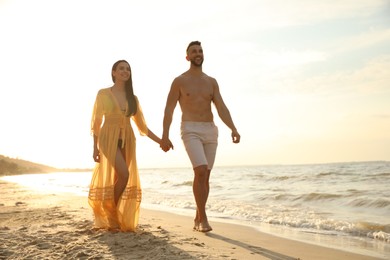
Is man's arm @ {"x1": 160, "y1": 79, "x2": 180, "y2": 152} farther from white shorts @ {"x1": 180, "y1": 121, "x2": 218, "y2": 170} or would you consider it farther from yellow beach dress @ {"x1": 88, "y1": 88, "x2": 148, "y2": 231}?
yellow beach dress @ {"x1": 88, "y1": 88, "x2": 148, "y2": 231}

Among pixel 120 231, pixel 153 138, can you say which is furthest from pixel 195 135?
pixel 120 231

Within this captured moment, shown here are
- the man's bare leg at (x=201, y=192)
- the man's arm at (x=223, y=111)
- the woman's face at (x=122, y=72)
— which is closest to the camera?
the man's bare leg at (x=201, y=192)

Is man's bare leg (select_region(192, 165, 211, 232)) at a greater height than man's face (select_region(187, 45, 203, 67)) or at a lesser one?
lesser

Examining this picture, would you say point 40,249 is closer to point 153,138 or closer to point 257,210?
point 153,138

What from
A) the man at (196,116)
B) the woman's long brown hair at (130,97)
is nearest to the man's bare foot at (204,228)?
the man at (196,116)

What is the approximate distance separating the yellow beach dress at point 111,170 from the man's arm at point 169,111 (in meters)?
0.39

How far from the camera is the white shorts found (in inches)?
190

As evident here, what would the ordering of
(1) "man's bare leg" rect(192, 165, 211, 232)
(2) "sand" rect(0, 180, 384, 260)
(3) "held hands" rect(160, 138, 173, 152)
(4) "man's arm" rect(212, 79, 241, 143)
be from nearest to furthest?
(2) "sand" rect(0, 180, 384, 260)
(1) "man's bare leg" rect(192, 165, 211, 232)
(3) "held hands" rect(160, 138, 173, 152)
(4) "man's arm" rect(212, 79, 241, 143)

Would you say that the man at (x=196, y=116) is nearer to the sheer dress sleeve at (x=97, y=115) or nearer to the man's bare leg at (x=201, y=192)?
the man's bare leg at (x=201, y=192)

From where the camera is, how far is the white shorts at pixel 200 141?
15.9 ft

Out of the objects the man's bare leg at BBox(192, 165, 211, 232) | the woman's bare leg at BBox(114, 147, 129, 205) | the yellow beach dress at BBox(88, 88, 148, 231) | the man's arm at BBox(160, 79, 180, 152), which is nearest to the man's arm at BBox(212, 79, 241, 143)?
the man's arm at BBox(160, 79, 180, 152)

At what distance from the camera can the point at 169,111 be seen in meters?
5.09

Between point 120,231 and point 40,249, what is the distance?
1.03 m

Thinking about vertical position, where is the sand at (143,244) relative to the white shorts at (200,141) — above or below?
below
